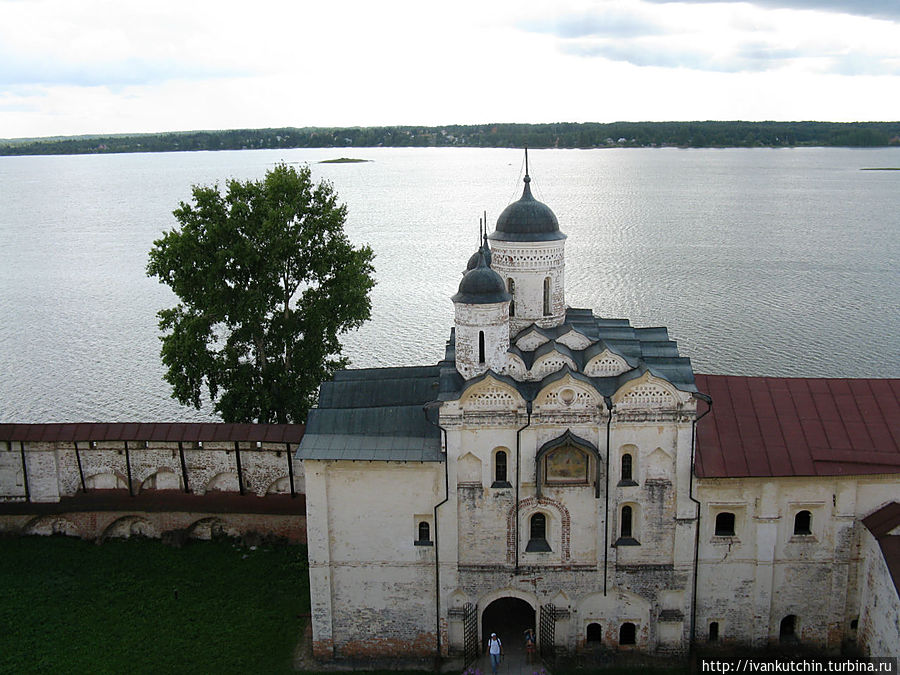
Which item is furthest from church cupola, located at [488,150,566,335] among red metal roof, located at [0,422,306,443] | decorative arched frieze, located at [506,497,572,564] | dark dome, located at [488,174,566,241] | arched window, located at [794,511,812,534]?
arched window, located at [794,511,812,534]

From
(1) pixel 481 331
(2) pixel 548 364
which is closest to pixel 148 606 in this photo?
(1) pixel 481 331

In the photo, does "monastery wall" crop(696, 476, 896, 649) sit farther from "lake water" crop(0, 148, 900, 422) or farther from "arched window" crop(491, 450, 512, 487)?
"lake water" crop(0, 148, 900, 422)

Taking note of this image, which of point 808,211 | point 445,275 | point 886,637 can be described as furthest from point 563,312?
point 808,211

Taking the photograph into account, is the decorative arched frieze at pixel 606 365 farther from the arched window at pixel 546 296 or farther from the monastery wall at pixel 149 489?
the monastery wall at pixel 149 489

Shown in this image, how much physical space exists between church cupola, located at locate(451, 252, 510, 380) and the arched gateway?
5716mm

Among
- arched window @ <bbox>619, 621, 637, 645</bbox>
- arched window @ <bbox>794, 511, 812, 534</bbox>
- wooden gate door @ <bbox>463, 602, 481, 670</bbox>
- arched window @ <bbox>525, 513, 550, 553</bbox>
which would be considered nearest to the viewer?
arched window @ <bbox>794, 511, 812, 534</bbox>

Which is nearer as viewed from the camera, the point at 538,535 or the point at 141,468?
the point at 538,535

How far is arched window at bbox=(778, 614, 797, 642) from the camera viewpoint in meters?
19.7

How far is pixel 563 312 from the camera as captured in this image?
22422mm

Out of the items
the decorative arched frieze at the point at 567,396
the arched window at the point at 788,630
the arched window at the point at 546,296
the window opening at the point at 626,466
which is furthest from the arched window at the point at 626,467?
the arched window at the point at 788,630

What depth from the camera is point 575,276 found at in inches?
2169

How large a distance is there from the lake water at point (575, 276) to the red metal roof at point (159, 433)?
33.8 ft

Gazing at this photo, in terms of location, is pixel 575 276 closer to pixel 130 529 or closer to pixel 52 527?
pixel 130 529

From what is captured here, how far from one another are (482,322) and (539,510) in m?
4.33
